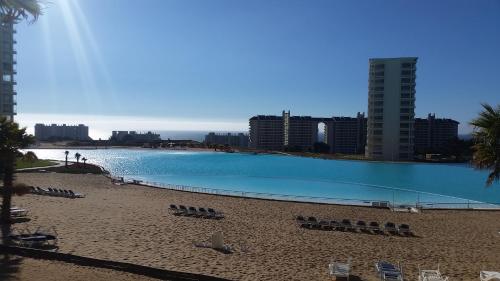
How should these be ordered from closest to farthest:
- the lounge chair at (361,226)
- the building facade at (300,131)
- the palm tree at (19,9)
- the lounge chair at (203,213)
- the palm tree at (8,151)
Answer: the palm tree at (19,9), the palm tree at (8,151), the lounge chair at (361,226), the lounge chair at (203,213), the building facade at (300,131)

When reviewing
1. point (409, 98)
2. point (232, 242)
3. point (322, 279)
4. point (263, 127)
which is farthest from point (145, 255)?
point (263, 127)

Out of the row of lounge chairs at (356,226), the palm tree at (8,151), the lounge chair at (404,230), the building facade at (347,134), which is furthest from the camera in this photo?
the building facade at (347,134)

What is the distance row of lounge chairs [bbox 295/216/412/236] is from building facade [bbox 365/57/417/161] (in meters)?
84.2

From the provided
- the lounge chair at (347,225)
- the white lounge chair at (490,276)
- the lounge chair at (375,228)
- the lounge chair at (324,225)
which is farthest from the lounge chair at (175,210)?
the white lounge chair at (490,276)

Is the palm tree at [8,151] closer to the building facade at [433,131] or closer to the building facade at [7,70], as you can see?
the building facade at [7,70]

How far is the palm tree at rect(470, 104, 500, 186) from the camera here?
12625 millimetres

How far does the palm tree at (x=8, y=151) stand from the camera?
17.5m

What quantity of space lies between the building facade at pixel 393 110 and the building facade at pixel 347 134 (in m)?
50.1

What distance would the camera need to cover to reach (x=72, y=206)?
26266mm

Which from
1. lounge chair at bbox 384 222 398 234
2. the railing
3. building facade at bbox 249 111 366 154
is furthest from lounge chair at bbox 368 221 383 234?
building facade at bbox 249 111 366 154

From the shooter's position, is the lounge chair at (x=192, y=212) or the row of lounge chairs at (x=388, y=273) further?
the lounge chair at (x=192, y=212)

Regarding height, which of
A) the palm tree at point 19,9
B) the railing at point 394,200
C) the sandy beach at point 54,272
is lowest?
the railing at point 394,200

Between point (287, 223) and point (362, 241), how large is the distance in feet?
16.1

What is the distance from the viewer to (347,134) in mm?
158875
